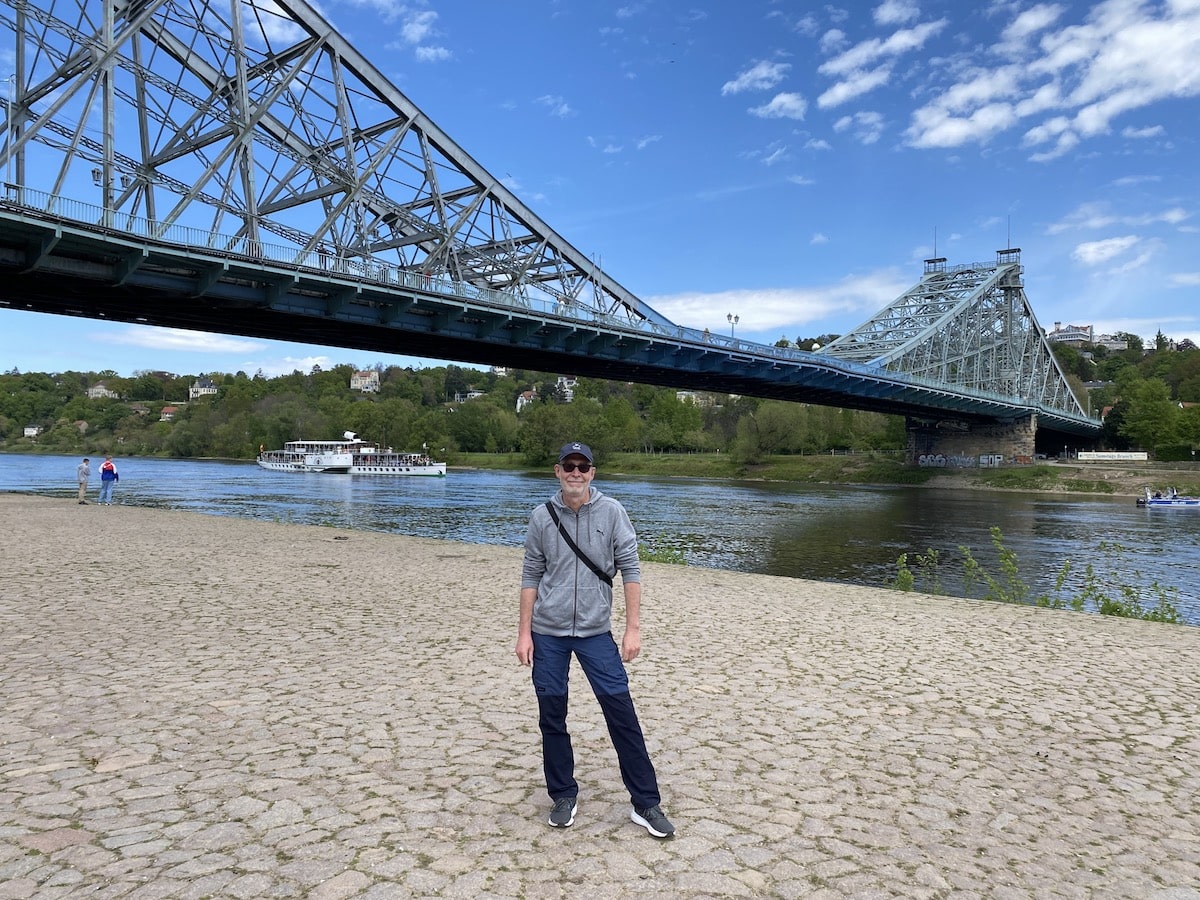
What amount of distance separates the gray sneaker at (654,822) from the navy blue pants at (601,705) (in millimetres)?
33

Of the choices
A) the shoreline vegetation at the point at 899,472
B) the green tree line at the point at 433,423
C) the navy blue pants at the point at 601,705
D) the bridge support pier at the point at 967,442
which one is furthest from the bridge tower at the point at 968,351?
the navy blue pants at the point at 601,705

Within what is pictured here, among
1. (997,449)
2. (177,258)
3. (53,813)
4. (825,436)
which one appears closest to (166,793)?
(53,813)

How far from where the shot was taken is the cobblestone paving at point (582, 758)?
3342mm

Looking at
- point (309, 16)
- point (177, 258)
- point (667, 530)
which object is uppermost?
point (309, 16)

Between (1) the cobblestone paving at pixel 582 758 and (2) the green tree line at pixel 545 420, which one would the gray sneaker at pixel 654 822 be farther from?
(2) the green tree line at pixel 545 420

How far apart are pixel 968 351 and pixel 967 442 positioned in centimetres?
919

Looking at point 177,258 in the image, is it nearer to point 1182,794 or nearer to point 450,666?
point 450,666

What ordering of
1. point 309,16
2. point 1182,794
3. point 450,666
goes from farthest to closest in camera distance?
point 309,16, point 450,666, point 1182,794

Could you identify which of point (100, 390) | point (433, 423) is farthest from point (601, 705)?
point (100, 390)

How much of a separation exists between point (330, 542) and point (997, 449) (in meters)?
66.9

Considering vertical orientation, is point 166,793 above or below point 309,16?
below

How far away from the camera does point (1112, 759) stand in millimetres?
4770

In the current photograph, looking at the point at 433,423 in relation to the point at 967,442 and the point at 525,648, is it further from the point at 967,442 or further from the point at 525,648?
the point at 525,648

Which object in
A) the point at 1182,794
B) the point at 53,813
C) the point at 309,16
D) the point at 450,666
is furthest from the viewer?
the point at 309,16
